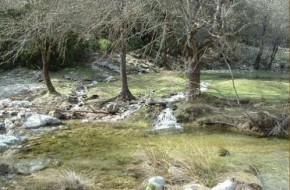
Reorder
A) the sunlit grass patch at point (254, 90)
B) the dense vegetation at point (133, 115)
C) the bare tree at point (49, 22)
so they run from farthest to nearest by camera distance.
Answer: the sunlit grass patch at point (254, 90) < the bare tree at point (49, 22) < the dense vegetation at point (133, 115)

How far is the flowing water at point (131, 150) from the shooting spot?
8641 millimetres

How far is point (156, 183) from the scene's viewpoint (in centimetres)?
744

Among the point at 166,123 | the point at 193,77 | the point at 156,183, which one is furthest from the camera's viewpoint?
the point at 193,77

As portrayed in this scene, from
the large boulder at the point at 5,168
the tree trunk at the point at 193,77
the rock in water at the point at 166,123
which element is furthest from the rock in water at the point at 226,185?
the tree trunk at the point at 193,77

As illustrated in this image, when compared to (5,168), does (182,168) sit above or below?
above

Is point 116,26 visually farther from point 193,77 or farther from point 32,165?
point 32,165

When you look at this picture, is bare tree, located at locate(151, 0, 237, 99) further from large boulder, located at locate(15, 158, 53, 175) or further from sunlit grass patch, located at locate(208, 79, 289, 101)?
large boulder, located at locate(15, 158, 53, 175)

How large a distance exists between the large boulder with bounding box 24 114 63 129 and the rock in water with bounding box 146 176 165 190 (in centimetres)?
703

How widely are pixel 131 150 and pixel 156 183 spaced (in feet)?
11.2

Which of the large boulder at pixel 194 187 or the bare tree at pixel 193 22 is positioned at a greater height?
A: the bare tree at pixel 193 22

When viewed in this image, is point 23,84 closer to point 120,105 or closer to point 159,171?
point 120,105

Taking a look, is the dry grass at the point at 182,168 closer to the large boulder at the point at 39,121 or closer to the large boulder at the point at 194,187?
the large boulder at the point at 194,187

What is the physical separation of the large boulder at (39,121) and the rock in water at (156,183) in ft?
23.1

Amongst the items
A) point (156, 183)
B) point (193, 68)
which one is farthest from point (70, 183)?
point (193, 68)
